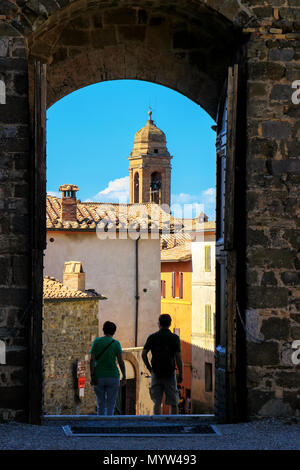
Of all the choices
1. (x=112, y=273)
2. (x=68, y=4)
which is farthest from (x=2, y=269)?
(x=112, y=273)

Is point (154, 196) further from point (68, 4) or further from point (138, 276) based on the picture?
point (68, 4)

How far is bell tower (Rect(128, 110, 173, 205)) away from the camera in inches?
2714

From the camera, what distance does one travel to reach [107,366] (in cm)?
798

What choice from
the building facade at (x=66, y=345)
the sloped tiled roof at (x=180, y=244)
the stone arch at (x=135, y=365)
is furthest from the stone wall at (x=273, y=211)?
the sloped tiled roof at (x=180, y=244)

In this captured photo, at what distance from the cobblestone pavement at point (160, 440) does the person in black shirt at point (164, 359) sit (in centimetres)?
120

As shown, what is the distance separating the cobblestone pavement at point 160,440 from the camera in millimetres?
5691

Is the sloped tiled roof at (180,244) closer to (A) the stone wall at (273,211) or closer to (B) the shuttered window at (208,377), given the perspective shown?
(B) the shuttered window at (208,377)

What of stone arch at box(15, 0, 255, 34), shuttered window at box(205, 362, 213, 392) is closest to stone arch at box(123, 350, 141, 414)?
shuttered window at box(205, 362, 213, 392)

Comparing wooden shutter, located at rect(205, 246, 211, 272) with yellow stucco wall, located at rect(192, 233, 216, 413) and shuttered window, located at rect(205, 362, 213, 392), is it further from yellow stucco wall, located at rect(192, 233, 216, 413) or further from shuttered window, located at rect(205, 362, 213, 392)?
shuttered window, located at rect(205, 362, 213, 392)

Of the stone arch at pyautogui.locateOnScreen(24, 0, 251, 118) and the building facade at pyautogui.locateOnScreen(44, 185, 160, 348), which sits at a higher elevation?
the stone arch at pyautogui.locateOnScreen(24, 0, 251, 118)

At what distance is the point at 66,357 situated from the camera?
830 inches

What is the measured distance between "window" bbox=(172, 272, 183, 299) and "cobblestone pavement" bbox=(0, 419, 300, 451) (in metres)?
31.1

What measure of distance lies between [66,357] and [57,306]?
4.65 feet

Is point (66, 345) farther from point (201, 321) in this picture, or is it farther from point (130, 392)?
point (201, 321)
